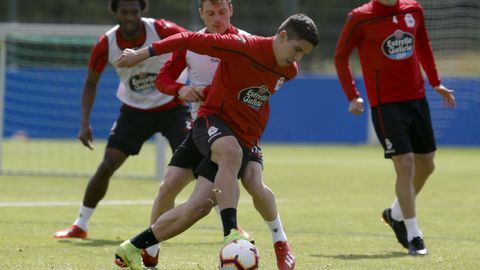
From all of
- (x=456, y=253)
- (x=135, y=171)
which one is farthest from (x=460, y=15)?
(x=456, y=253)

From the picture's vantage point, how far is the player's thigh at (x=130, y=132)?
29.7ft

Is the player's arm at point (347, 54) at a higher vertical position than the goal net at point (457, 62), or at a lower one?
higher

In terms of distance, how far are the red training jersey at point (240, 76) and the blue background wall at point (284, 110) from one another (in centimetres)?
1545

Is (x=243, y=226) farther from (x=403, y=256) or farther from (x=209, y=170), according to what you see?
(x=209, y=170)

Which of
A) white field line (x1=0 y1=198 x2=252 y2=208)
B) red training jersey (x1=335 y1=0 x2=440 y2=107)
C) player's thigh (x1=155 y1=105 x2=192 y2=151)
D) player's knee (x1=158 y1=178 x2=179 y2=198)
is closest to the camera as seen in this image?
player's knee (x1=158 y1=178 x2=179 y2=198)

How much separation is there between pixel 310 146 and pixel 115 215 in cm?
1594

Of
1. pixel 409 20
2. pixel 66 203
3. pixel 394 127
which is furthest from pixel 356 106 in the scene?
pixel 66 203

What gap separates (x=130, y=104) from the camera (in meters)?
9.25

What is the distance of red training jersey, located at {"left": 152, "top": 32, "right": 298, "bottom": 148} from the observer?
6323 millimetres

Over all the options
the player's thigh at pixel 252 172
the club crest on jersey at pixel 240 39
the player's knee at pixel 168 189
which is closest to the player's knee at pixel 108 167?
the player's knee at pixel 168 189

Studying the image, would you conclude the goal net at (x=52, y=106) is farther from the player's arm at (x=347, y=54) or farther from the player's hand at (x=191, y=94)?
the player's hand at (x=191, y=94)

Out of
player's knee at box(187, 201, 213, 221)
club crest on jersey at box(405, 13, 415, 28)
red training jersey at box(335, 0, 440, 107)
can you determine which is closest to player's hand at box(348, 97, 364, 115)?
red training jersey at box(335, 0, 440, 107)

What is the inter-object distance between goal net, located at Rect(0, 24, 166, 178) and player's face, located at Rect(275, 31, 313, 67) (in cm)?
1235

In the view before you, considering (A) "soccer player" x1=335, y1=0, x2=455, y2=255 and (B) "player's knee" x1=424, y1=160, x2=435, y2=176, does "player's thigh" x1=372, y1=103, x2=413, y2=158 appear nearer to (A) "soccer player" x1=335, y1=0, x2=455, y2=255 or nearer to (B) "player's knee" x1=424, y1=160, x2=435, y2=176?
(A) "soccer player" x1=335, y1=0, x2=455, y2=255
